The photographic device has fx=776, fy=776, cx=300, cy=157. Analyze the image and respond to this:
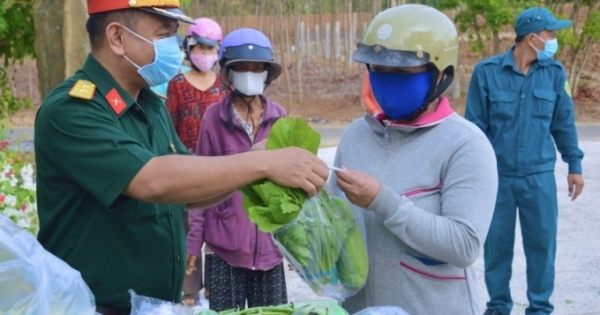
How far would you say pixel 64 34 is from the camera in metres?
5.74

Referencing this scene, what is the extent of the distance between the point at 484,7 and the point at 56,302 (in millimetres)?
20070

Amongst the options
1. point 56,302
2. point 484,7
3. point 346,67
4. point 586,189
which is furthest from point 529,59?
point 346,67

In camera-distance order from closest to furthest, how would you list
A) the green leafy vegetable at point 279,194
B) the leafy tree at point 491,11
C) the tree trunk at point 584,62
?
1. the green leafy vegetable at point 279,194
2. the leafy tree at point 491,11
3. the tree trunk at point 584,62

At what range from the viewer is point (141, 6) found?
2.72 meters

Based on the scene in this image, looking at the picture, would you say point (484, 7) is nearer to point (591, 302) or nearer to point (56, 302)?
point (591, 302)

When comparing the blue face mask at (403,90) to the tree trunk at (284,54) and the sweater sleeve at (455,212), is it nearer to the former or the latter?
the sweater sleeve at (455,212)

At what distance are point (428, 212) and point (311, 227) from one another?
1.36ft

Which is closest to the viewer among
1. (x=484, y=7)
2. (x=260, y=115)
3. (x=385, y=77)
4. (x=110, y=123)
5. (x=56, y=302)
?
(x=56, y=302)

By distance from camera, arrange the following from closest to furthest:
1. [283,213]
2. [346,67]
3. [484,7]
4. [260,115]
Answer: [283,213], [260,115], [484,7], [346,67]

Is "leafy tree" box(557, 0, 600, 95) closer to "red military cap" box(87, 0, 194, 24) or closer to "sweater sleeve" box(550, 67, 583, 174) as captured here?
"sweater sleeve" box(550, 67, 583, 174)

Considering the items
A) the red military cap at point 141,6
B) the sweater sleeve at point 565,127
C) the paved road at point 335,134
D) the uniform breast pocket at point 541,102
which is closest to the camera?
the red military cap at point 141,6

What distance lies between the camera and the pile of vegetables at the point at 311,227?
92.4 inches

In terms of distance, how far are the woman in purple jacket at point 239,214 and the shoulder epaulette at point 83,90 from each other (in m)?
2.15

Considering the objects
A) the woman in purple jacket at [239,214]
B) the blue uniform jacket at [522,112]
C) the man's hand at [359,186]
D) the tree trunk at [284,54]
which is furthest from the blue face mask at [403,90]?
the tree trunk at [284,54]
